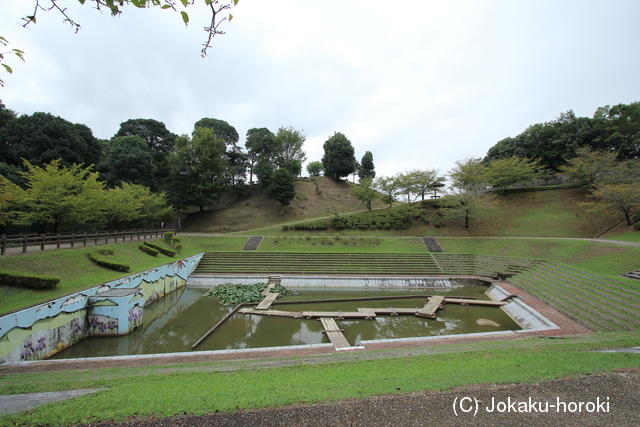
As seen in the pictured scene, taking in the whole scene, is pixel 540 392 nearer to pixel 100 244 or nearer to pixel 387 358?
pixel 387 358

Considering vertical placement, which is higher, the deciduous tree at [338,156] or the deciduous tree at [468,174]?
the deciduous tree at [338,156]

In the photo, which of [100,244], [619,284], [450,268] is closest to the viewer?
[619,284]

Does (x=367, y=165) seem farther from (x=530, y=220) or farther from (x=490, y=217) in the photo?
(x=530, y=220)

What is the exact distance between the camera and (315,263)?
21328mm

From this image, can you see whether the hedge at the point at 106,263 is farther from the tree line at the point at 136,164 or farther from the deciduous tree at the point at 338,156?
the deciduous tree at the point at 338,156

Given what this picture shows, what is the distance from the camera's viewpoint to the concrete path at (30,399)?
3895 mm

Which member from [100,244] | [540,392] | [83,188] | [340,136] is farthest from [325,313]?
[340,136]

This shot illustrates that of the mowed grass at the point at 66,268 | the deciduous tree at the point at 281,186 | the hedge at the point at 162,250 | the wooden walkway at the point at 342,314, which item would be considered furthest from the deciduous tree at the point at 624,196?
the hedge at the point at 162,250

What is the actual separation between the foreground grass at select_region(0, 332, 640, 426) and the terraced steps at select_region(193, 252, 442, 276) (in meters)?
12.8

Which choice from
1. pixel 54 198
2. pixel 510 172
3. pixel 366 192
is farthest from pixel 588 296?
pixel 54 198

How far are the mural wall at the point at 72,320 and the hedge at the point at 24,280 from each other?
3.47 feet

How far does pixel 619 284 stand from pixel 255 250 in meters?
22.9

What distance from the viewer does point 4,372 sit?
22.7ft

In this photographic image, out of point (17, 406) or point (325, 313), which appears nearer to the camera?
point (17, 406)
